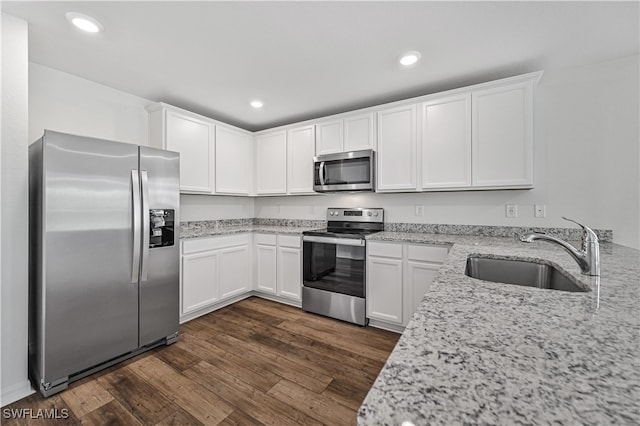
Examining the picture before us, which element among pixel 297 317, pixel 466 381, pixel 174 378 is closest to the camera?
pixel 466 381

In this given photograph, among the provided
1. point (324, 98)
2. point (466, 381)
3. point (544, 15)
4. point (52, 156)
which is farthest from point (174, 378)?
point (544, 15)

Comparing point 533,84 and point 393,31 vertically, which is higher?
point 393,31

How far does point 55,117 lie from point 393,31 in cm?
294

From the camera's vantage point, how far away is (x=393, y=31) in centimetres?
189

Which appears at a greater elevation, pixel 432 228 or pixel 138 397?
pixel 432 228

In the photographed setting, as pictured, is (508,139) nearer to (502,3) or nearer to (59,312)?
(502,3)

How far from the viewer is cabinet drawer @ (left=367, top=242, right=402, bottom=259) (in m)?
2.65

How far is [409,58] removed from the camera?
→ 2.22 metres

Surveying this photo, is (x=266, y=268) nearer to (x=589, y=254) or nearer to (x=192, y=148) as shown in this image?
(x=192, y=148)

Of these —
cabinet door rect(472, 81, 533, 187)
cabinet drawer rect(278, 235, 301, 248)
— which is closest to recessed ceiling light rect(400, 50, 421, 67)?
cabinet door rect(472, 81, 533, 187)

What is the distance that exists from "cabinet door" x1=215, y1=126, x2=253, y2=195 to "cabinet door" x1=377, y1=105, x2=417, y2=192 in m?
1.87

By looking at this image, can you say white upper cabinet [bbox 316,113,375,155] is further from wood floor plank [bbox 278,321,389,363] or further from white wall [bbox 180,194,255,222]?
wood floor plank [bbox 278,321,389,363]

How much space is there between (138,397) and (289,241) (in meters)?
1.94

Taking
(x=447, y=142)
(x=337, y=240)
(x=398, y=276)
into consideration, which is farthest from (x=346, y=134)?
(x=398, y=276)
